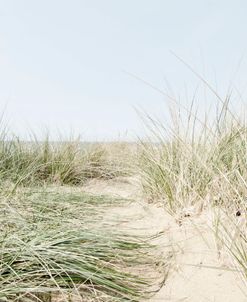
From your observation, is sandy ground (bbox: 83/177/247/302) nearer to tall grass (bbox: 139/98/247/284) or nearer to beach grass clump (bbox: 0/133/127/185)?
tall grass (bbox: 139/98/247/284)

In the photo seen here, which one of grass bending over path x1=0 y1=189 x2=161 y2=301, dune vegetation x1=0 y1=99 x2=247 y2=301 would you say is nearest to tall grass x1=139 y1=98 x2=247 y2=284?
dune vegetation x1=0 y1=99 x2=247 y2=301

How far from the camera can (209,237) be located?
5.23 feet

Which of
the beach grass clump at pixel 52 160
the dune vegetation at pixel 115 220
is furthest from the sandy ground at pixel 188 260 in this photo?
the beach grass clump at pixel 52 160

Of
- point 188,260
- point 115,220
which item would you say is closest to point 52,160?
point 115,220

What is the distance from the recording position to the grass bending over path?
1.14m

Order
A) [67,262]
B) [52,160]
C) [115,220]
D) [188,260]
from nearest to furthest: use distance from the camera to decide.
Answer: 1. [67,262]
2. [188,260]
3. [115,220]
4. [52,160]

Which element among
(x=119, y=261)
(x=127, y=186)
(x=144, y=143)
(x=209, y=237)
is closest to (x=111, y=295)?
(x=119, y=261)

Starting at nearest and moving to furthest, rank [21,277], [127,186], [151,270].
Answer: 1. [21,277]
2. [151,270]
3. [127,186]

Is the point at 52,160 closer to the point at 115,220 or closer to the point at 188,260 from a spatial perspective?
the point at 115,220

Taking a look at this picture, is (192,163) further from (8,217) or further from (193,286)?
(8,217)

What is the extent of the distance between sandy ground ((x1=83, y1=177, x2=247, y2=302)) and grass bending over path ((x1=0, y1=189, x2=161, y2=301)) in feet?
0.32

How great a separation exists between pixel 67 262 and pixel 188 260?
0.53 meters

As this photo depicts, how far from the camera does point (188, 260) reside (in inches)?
57.6

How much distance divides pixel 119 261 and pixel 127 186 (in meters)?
1.98
